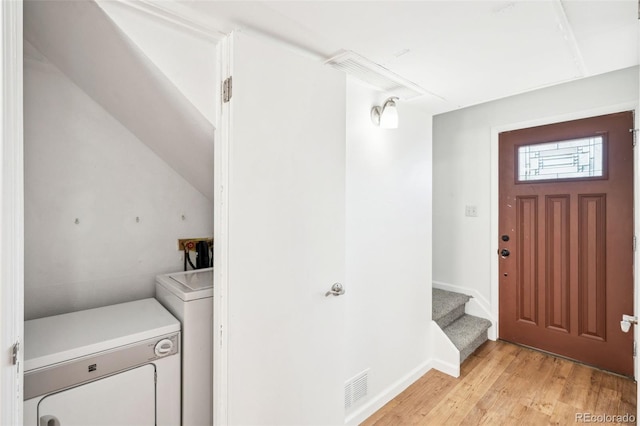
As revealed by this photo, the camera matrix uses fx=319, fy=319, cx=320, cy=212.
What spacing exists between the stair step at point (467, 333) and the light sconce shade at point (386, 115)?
1870 mm

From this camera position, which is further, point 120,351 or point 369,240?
point 369,240

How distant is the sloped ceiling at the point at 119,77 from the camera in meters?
1.20

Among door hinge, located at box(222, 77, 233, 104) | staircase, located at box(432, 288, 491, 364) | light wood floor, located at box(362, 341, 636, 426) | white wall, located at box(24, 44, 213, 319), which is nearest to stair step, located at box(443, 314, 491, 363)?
staircase, located at box(432, 288, 491, 364)

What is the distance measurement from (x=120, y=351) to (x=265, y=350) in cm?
60

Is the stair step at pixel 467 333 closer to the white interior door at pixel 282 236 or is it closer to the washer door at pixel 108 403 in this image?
the white interior door at pixel 282 236

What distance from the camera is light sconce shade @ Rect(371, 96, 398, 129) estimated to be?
2002 millimetres

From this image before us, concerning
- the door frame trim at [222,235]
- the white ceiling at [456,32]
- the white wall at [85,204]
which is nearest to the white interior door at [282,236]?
the door frame trim at [222,235]

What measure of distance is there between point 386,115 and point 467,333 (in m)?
2.04

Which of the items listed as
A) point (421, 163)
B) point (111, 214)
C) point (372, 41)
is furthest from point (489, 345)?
point (111, 214)

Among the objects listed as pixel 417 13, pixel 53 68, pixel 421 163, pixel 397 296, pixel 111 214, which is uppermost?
pixel 417 13

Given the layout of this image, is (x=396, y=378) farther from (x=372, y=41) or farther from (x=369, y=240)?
(x=372, y=41)

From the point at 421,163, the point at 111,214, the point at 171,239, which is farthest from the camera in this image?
the point at 421,163

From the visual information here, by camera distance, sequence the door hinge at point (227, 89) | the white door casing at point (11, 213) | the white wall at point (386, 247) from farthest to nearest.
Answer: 1. the white wall at point (386, 247)
2. the door hinge at point (227, 89)
3. the white door casing at point (11, 213)

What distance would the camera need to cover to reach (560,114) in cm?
260
